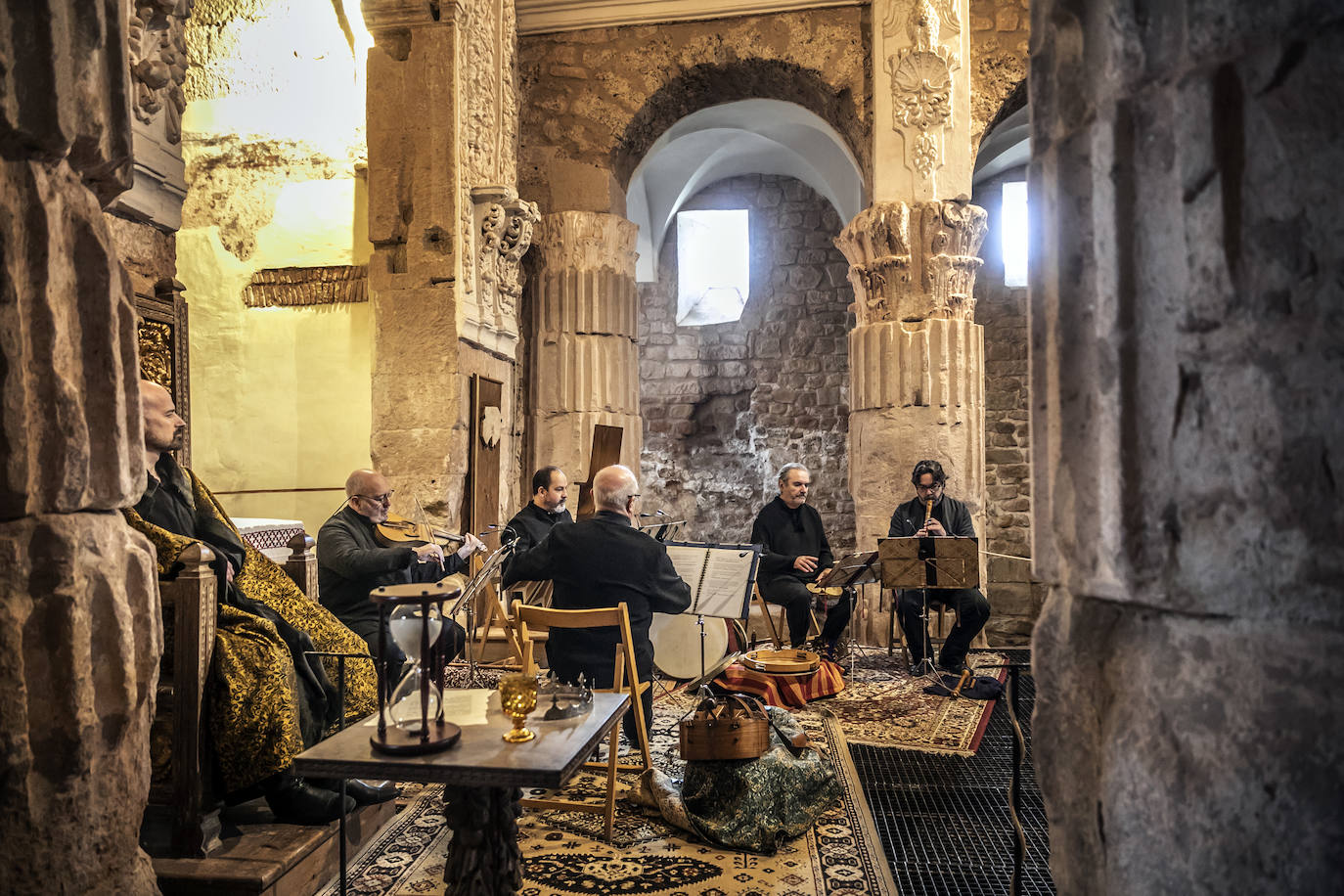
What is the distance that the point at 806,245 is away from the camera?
40.2 ft

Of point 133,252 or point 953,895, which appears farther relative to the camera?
point 133,252

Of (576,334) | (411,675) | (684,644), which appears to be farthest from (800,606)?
(411,675)

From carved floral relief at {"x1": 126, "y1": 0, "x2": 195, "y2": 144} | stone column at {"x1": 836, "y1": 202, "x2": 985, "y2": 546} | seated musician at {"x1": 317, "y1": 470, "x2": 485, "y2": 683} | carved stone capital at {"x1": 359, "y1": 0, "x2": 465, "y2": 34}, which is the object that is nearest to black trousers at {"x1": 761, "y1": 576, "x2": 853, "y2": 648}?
stone column at {"x1": 836, "y1": 202, "x2": 985, "y2": 546}

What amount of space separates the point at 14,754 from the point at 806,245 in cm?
1158

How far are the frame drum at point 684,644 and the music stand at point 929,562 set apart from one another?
3.67 ft

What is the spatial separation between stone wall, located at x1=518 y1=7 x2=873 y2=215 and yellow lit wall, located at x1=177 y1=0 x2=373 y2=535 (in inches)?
60.9

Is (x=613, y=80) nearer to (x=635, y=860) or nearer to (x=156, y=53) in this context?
(x=156, y=53)

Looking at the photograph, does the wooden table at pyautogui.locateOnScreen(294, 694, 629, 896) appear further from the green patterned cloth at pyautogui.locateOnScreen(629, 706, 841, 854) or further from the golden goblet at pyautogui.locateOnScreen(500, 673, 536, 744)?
the green patterned cloth at pyautogui.locateOnScreen(629, 706, 841, 854)

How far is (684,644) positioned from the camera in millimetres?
5980

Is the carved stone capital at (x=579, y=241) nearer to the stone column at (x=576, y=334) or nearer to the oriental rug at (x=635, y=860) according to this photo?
the stone column at (x=576, y=334)

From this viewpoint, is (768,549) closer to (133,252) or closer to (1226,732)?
(133,252)

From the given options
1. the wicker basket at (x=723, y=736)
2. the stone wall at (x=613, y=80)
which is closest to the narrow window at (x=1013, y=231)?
the stone wall at (x=613, y=80)

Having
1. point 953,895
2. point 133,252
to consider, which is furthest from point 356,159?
point 953,895

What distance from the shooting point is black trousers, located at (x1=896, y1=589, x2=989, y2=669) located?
6609mm
